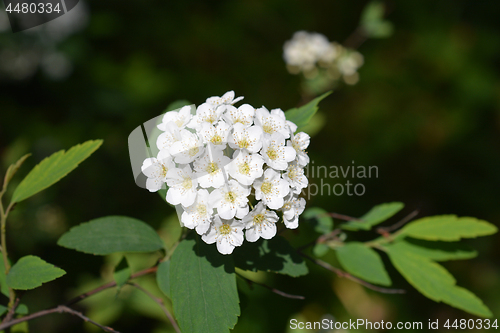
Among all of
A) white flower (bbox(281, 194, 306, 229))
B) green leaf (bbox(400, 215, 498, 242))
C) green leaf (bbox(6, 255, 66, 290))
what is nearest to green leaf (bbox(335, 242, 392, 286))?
green leaf (bbox(400, 215, 498, 242))

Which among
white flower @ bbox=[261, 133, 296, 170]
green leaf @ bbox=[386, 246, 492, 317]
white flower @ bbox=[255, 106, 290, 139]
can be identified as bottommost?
green leaf @ bbox=[386, 246, 492, 317]

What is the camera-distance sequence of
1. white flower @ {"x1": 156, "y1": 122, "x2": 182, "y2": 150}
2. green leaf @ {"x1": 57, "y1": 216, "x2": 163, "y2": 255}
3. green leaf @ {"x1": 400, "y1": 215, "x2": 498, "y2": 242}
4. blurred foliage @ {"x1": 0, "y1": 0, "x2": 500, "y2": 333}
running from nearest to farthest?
white flower @ {"x1": 156, "y1": 122, "x2": 182, "y2": 150}, green leaf @ {"x1": 57, "y1": 216, "x2": 163, "y2": 255}, green leaf @ {"x1": 400, "y1": 215, "x2": 498, "y2": 242}, blurred foliage @ {"x1": 0, "y1": 0, "x2": 500, "y2": 333}

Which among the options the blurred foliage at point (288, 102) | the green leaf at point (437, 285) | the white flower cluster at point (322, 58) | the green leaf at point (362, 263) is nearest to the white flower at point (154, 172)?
the green leaf at point (362, 263)

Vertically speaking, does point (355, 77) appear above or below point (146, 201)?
above

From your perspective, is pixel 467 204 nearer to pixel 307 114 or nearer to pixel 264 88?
pixel 264 88

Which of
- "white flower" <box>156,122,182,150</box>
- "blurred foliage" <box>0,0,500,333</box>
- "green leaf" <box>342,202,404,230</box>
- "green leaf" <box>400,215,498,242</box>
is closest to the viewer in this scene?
"white flower" <box>156,122,182,150</box>

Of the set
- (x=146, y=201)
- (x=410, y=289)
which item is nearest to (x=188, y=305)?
(x=146, y=201)

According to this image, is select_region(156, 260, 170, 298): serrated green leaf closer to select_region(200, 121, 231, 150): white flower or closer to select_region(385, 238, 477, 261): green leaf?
select_region(200, 121, 231, 150): white flower
